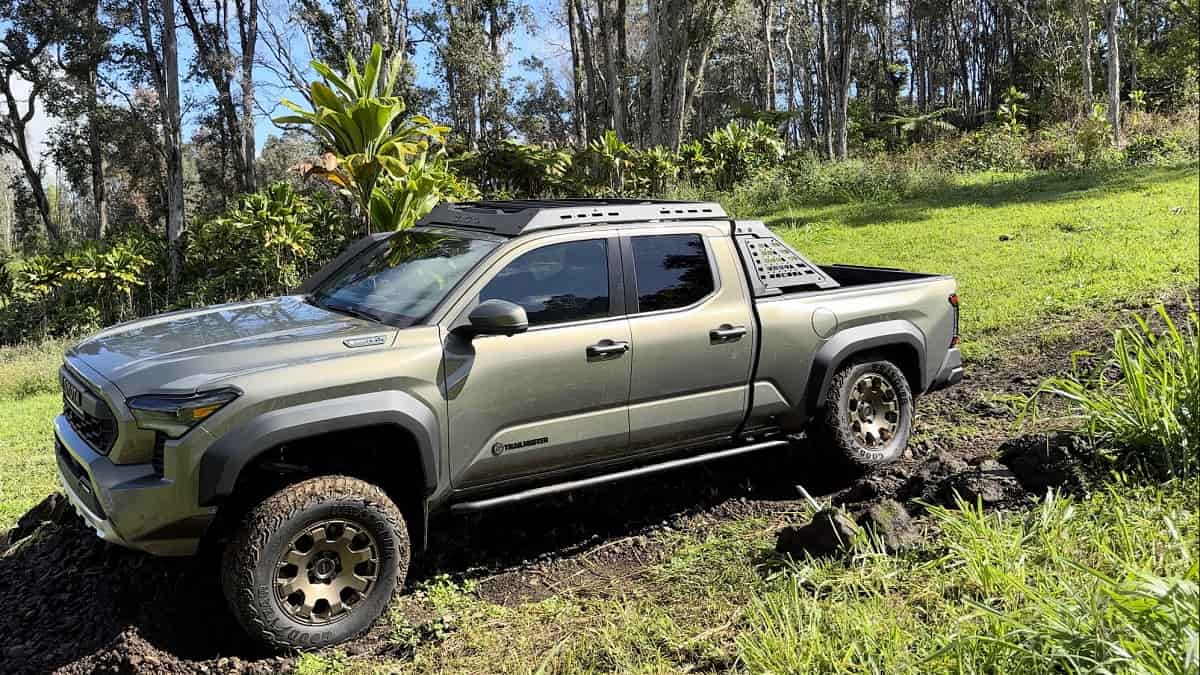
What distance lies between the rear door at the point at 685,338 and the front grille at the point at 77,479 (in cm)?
251

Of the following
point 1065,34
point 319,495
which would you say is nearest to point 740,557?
point 319,495

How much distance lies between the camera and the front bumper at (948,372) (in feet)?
19.2

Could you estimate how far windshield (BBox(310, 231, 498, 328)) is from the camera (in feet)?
14.3

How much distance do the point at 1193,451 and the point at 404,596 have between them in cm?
375

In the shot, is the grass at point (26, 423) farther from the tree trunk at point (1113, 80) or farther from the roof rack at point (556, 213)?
the tree trunk at point (1113, 80)

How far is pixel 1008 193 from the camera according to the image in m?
15.8

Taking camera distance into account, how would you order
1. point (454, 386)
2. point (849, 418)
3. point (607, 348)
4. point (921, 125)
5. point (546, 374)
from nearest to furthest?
point (454, 386)
point (546, 374)
point (607, 348)
point (849, 418)
point (921, 125)

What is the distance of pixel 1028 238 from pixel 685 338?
9.46 meters

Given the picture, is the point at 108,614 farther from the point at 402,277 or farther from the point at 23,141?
the point at 23,141

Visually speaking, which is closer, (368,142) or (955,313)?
(955,313)

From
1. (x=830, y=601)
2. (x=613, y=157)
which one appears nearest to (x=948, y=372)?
(x=830, y=601)

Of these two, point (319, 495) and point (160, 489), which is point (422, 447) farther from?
point (160, 489)

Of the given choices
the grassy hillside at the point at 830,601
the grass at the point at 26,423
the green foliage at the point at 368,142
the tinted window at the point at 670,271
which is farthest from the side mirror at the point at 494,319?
the green foliage at the point at 368,142

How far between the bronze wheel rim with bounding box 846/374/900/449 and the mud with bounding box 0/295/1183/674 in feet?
0.78
